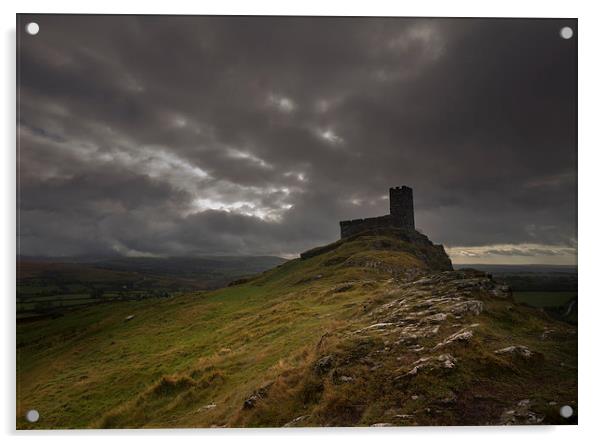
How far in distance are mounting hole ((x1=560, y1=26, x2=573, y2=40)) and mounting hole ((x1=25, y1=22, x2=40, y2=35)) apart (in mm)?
18026

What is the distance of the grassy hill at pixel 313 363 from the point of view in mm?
8586

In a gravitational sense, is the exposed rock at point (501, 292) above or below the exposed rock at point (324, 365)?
above

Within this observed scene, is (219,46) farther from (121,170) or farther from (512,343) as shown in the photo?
(512,343)

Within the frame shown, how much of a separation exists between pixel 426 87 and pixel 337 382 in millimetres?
10656

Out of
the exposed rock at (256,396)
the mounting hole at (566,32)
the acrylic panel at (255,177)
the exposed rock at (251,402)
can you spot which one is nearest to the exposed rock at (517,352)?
the acrylic panel at (255,177)

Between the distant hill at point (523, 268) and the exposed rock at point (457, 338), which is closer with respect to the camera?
the exposed rock at point (457, 338)

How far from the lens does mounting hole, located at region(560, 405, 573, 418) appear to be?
364 inches

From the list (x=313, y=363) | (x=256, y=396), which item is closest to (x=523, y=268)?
(x=313, y=363)

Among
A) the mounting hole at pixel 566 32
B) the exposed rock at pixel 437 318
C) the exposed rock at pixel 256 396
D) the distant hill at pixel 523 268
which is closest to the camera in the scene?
the exposed rock at pixel 256 396

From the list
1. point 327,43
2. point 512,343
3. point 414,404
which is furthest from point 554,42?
point 414,404

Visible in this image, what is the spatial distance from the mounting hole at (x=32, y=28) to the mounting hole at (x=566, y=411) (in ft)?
64.2

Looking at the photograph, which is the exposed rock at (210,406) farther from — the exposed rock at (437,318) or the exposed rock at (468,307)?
the exposed rock at (468,307)

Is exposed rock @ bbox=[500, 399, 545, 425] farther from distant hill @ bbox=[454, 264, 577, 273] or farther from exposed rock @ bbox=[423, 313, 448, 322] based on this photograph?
distant hill @ bbox=[454, 264, 577, 273]

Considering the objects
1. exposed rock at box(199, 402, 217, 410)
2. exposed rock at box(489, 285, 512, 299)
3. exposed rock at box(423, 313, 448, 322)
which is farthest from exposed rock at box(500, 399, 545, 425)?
→ exposed rock at box(199, 402, 217, 410)
